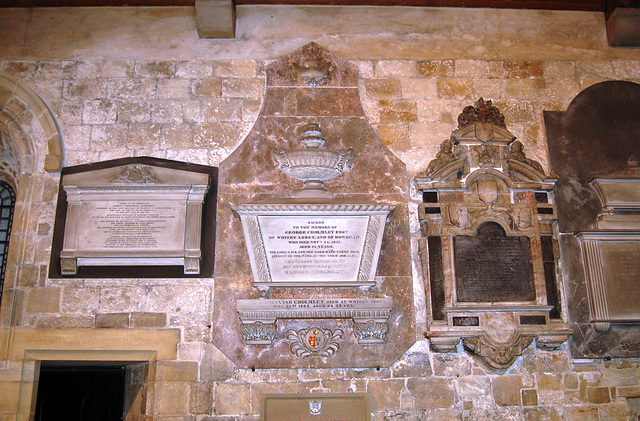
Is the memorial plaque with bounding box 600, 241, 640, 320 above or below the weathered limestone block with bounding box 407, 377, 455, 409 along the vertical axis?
above

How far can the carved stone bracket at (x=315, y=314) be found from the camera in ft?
13.7

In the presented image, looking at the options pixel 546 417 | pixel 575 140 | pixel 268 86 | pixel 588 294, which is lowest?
pixel 546 417

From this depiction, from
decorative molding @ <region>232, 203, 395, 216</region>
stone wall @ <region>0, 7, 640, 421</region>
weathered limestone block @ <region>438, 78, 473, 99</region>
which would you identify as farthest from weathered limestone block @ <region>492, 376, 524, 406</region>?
weathered limestone block @ <region>438, 78, 473, 99</region>

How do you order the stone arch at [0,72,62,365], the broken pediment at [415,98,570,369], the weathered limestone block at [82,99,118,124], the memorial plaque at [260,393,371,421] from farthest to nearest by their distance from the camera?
the weathered limestone block at [82,99,118,124]
the stone arch at [0,72,62,365]
the broken pediment at [415,98,570,369]
the memorial plaque at [260,393,371,421]

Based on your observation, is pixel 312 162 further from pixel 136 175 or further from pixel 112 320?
Answer: pixel 112 320

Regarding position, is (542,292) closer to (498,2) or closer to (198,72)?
(498,2)

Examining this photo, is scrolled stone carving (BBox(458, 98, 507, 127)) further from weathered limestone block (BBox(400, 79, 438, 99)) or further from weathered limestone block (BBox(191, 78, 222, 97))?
weathered limestone block (BBox(191, 78, 222, 97))

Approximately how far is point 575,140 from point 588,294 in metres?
1.44

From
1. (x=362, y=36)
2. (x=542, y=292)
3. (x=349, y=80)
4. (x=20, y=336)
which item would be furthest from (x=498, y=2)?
(x=20, y=336)

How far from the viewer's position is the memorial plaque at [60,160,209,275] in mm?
4312

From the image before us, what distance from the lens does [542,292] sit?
→ 4355mm

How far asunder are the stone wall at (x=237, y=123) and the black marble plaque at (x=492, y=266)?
0.38m

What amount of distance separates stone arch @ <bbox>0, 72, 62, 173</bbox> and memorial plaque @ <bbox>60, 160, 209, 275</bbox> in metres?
0.35

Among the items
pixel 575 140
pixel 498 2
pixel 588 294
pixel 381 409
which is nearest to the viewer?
pixel 381 409
